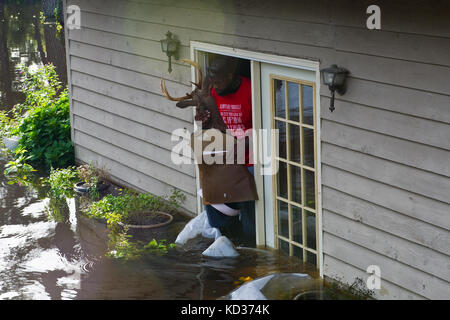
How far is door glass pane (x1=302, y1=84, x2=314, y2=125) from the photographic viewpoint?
614 cm

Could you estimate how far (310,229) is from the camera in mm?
6531

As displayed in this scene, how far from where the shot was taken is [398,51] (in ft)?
16.8

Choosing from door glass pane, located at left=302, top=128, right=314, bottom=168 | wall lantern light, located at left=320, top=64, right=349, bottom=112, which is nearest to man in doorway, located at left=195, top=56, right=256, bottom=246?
door glass pane, located at left=302, top=128, right=314, bottom=168

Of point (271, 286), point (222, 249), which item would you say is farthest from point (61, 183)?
point (271, 286)

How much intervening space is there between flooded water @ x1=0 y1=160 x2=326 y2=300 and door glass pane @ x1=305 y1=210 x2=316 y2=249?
0.73 feet

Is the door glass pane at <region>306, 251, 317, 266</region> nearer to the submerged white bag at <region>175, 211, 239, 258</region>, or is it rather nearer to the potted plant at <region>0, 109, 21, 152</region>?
the submerged white bag at <region>175, 211, 239, 258</region>

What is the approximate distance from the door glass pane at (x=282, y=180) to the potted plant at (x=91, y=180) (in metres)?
3.20

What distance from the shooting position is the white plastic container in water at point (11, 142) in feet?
37.3

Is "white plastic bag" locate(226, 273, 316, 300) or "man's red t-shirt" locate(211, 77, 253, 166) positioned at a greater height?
"man's red t-shirt" locate(211, 77, 253, 166)

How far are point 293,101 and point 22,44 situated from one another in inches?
663

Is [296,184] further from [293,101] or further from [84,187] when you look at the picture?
[84,187]
